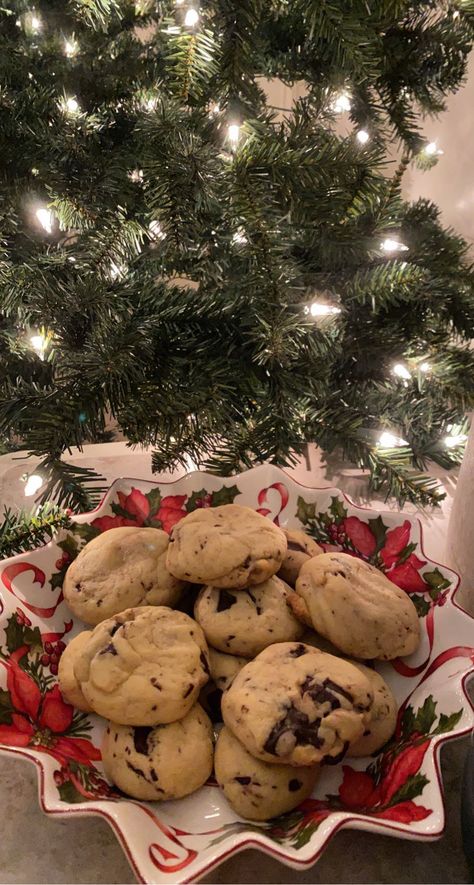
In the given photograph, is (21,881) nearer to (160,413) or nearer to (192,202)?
(160,413)

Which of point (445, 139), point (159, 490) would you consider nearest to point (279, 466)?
point (159, 490)

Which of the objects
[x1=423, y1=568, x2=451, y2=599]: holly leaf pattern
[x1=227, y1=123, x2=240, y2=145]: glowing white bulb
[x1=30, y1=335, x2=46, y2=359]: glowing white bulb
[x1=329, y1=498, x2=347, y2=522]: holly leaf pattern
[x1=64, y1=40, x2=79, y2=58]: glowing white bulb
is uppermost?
[x1=64, y1=40, x2=79, y2=58]: glowing white bulb

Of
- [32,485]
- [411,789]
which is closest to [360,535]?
[411,789]

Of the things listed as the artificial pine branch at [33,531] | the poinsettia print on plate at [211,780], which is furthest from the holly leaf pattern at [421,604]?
the artificial pine branch at [33,531]

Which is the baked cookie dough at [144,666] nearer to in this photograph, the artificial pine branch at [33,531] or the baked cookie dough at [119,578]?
the baked cookie dough at [119,578]

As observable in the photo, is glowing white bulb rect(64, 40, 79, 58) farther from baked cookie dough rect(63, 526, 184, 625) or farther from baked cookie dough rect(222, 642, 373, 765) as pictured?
baked cookie dough rect(222, 642, 373, 765)

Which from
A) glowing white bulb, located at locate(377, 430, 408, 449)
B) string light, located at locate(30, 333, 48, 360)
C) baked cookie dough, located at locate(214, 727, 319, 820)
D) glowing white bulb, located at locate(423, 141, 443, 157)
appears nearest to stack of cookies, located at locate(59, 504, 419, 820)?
baked cookie dough, located at locate(214, 727, 319, 820)

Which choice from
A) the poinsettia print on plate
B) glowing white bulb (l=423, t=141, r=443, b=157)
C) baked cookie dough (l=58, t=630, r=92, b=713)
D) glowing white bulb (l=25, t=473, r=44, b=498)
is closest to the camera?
the poinsettia print on plate
